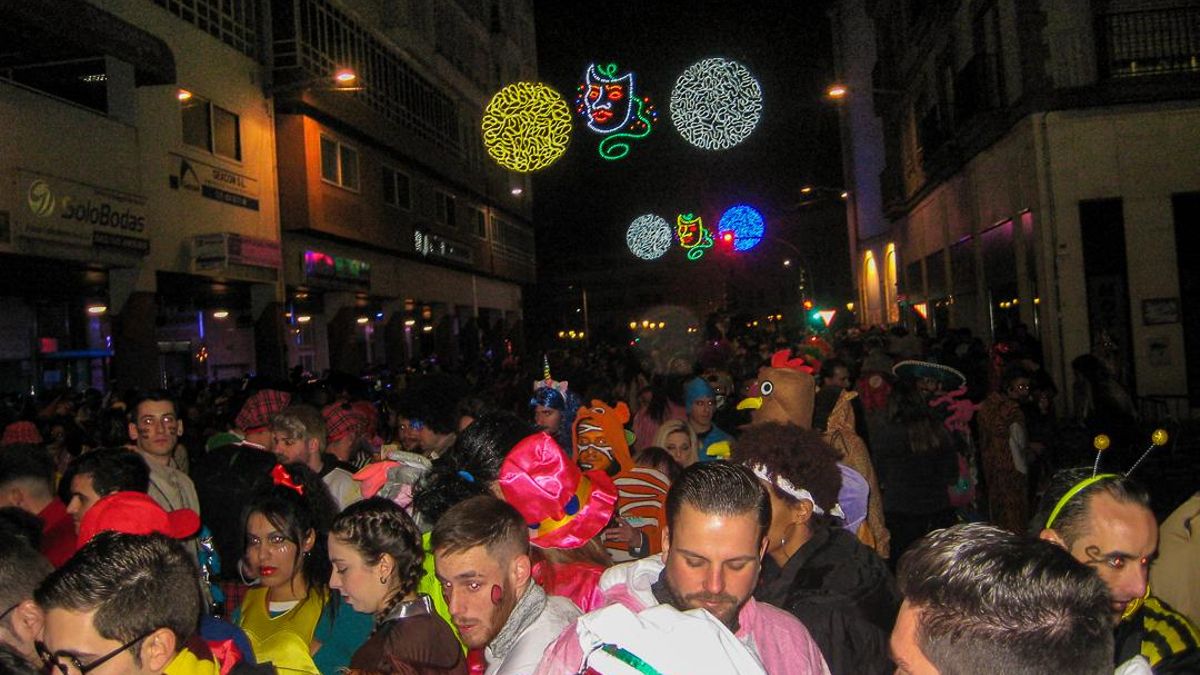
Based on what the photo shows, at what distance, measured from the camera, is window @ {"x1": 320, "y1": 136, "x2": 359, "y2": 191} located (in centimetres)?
2541

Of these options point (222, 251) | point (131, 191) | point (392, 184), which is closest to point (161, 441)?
point (131, 191)

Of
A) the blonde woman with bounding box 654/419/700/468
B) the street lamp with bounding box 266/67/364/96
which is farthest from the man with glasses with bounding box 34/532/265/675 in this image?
the street lamp with bounding box 266/67/364/96

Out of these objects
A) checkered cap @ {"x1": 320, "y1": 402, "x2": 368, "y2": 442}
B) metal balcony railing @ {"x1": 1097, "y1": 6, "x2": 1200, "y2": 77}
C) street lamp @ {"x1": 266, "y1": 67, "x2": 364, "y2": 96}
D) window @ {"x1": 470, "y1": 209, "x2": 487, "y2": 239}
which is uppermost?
street lamp @ {"x1": 266, "y1": 67, "x2": 364, "y2": 96}

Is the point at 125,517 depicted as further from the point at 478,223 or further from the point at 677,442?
the point at 478,223

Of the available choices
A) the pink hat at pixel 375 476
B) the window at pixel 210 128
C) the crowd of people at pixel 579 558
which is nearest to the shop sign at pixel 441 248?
the window at pixel 210 128

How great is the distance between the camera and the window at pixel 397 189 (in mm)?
30172

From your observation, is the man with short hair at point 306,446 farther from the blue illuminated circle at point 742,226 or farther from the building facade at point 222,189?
the blue illuminated circle at point 742,226

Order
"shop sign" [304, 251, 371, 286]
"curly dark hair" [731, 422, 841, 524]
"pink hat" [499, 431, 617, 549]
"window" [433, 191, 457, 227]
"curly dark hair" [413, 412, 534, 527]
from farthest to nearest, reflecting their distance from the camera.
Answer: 1. "window" [433, 191, 457, 227]
2. "shop sign" [304, 251, 371, 286]
3. "curly dark hair" [413, 412, 534, 527]
4. "curly dark hair" [731, 422, 841, 524]
5. "pink hat" [499, 431, 617, 549]

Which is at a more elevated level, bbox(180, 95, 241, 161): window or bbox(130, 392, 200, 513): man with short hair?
bbox(180, 95, 241, 161): window

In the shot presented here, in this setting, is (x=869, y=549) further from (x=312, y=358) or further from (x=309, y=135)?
(x=312, y=358)

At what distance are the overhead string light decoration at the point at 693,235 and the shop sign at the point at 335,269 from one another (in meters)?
9.05

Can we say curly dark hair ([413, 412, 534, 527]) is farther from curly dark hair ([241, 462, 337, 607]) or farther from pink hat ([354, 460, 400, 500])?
pink hat ([354, 460, 400, 500])

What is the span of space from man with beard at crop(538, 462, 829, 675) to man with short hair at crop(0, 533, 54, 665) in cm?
197

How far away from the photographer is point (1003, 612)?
1919 millimetres
